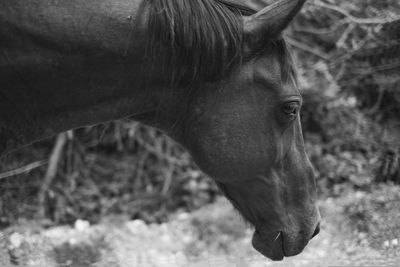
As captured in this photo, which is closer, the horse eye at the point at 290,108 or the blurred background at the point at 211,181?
the horse eye at the point at 290,108

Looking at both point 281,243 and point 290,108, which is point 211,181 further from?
point 290,108

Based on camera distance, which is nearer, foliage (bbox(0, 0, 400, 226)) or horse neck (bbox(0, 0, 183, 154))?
horse neck (bbox(0, 0, 183, 154))

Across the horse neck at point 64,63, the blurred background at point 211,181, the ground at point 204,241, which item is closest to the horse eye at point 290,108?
the horse neck at point 64,63

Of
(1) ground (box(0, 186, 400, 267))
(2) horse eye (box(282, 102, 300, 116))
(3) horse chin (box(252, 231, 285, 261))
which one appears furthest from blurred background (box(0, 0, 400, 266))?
(2) horse eye (box(282, 102, 300, 116))

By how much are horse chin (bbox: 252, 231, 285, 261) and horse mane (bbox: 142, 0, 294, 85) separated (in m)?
0.63

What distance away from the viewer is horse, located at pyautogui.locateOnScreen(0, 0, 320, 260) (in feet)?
5.38

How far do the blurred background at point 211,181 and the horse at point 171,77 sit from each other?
5.53ft

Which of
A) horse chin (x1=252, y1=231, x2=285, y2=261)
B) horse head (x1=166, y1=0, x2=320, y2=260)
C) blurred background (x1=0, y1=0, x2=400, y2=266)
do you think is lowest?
blurred background (x1=0, y1=0, x2=400, y2=266)

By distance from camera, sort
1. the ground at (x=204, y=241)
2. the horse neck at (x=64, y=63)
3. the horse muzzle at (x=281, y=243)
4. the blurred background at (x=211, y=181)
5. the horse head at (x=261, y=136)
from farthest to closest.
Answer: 1. the blurred background at (x=211, y=181)
2. the ground at (x=204, y=241)
3. the horse muzzle at (x=281, y=243)
4. the horse head at (x=261, y=136)
5. the horse neck at (x=64, y=63)

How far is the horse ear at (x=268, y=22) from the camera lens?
1.71 m

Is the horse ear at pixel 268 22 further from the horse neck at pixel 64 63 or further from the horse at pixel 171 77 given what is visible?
the horse neck at pixel 64 63

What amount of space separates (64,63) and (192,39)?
35cm

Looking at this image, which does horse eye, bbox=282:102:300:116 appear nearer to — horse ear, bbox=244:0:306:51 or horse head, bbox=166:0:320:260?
horse head, bbox=166:0:320:260

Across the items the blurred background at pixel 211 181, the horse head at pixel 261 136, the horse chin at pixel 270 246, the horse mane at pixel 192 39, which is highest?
the horse mane at pixel 192 39
